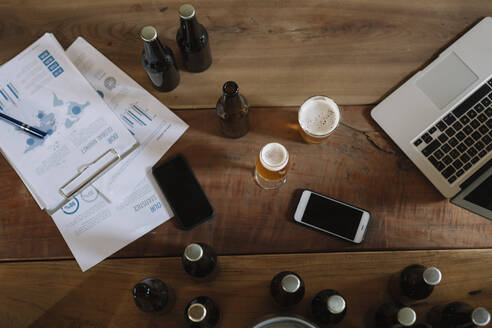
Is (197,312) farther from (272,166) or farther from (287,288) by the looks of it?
(272,166)

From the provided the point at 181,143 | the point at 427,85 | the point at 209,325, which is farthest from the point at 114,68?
the point at 427,85

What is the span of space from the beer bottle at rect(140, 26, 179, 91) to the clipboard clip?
0.18 m

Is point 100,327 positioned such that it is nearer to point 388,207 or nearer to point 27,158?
point 27,158

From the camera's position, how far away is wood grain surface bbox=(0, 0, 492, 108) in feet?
2.87

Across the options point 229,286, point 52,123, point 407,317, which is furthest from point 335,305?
point 52,123

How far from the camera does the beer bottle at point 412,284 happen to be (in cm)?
70

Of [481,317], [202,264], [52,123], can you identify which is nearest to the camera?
[481,317]

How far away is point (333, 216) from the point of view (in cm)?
81

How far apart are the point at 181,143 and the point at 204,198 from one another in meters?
0.13

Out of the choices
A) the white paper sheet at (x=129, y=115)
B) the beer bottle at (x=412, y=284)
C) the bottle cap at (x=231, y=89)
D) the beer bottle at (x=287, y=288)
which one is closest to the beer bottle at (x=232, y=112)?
the bottle cap at (x=231, y=89)

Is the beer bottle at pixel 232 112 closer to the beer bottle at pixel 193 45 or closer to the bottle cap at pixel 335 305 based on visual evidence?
the beer bottle at pixel 193 45

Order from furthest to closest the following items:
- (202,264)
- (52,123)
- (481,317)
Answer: (52,123) → (202,264) → (481,317)

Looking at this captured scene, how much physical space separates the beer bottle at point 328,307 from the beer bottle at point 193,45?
1.79 feet

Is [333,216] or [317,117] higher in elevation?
[317,117]
